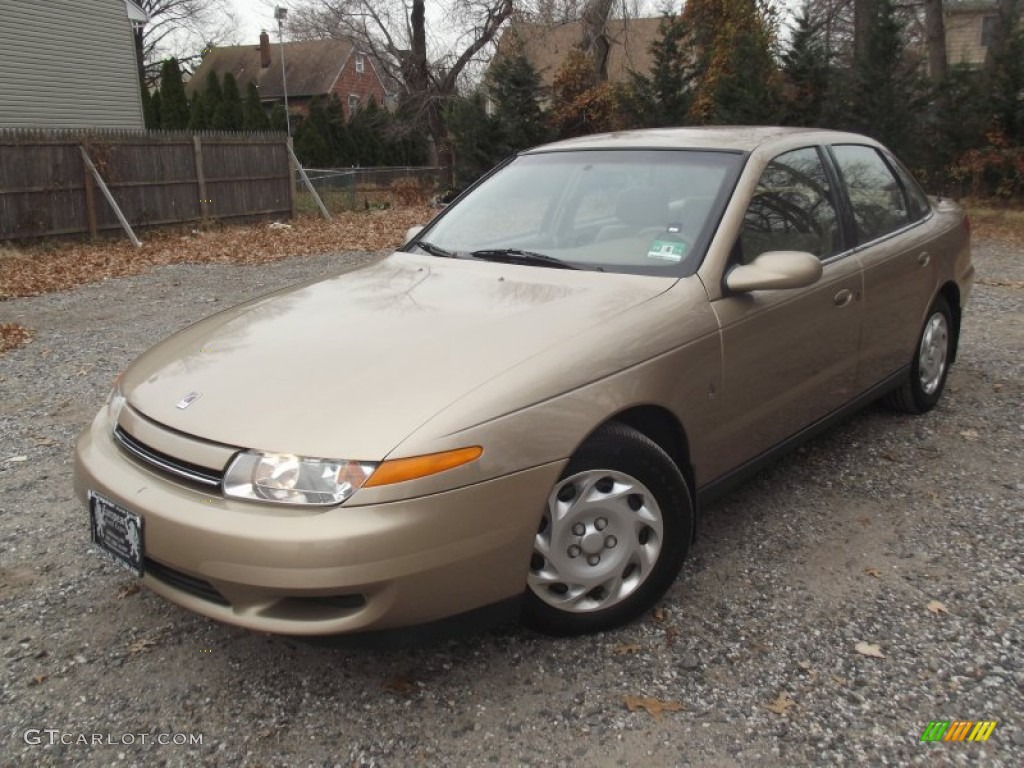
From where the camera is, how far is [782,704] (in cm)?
248

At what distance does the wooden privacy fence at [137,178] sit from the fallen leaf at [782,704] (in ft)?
44.8

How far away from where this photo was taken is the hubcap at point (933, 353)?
4.73 meters

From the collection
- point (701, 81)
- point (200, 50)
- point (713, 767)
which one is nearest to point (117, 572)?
point (713, 767)

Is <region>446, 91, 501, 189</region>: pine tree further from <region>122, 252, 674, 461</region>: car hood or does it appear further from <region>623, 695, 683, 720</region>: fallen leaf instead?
<region>623, 695, 683, 720</region>: fallen leaf

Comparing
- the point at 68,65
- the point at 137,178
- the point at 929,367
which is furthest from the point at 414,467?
the point at 68,65

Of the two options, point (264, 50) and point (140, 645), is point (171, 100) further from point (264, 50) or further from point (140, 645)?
point (140, 645)

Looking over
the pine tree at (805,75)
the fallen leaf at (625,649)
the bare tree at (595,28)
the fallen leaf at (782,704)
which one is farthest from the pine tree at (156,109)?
the fallen leaf at (782,704)

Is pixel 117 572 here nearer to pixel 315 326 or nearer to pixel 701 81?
pixel 315 326

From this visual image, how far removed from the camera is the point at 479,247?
3.67 m

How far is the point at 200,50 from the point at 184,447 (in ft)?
199

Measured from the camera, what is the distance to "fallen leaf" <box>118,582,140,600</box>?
313cm

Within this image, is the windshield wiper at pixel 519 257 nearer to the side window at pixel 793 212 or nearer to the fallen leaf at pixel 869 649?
the side window at pixel 793 212

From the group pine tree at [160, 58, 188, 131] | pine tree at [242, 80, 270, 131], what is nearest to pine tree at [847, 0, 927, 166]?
pine tree at [242, 80, 270, 131]

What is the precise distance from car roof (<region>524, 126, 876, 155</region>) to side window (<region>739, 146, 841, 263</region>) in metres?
0.12
